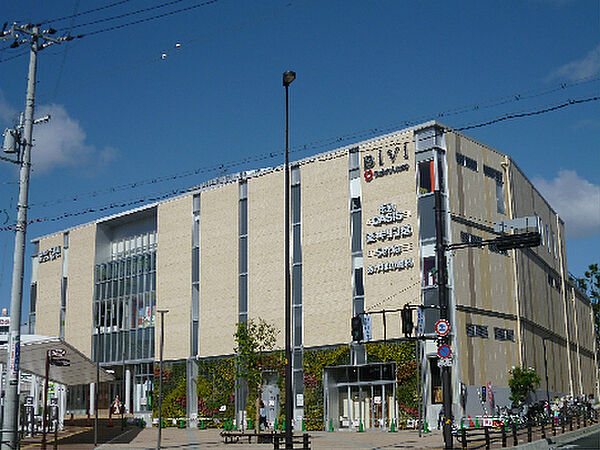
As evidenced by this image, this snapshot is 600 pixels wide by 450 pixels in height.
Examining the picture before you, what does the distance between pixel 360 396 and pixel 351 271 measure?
7.56 m

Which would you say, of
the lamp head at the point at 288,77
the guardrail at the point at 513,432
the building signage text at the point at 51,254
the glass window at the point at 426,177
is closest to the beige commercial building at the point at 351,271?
the glass window at the point at 426,177

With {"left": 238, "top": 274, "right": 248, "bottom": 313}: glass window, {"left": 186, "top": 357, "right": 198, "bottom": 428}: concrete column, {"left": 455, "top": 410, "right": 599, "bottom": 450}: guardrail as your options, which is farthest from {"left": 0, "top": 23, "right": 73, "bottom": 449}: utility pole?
{"left": 186, "top": 357, "right": 198, "bottom": 428}: concrete column

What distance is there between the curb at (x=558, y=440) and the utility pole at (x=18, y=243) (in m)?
15.8

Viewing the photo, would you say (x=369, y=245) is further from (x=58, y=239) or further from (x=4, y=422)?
(x=58, y=239)

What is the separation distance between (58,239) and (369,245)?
124 ft

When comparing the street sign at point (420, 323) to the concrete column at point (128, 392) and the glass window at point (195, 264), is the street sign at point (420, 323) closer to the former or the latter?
the glass window at point (195, 264)

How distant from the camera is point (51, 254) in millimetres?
71812

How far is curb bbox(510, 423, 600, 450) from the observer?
1021 inches

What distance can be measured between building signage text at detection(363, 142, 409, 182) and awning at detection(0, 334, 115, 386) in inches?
772

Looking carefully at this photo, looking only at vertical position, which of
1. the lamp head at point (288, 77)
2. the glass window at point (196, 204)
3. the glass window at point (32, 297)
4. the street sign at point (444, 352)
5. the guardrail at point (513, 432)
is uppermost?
the glass window at point (196, 204)

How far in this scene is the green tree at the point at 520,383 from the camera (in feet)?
145

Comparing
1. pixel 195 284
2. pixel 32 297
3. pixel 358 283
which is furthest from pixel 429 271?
pixel 32 297

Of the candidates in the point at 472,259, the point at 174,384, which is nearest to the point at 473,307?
the point at 472,259

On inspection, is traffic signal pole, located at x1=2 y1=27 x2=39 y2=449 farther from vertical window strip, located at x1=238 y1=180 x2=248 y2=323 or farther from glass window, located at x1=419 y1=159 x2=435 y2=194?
vertical window strip, located at x1=238 y1=180 x2=248 y2=323
